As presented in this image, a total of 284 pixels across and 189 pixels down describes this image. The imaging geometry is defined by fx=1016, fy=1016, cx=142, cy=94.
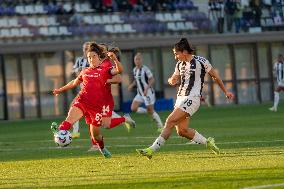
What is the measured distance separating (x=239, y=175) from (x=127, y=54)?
3685cm

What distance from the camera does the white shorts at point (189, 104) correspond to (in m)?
17.2

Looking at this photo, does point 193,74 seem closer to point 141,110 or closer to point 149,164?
point 149,164

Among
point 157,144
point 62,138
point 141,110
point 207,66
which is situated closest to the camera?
point 157,144

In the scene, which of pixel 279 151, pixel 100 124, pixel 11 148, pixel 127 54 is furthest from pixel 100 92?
pixel 127 54

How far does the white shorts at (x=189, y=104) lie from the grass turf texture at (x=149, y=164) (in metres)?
0.82

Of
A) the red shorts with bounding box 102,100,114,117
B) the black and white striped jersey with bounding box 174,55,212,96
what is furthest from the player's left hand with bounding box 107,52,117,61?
the black and white striped jersey with bounding box 174,55,212,96

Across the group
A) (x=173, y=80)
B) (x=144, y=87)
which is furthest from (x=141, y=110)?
(x=173, y=80)

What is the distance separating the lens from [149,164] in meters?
16.2

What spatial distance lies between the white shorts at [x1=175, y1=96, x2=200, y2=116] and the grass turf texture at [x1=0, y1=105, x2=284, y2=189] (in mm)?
817

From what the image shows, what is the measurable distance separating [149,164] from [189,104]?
156cm

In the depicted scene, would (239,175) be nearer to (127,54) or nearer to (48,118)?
(48,118)

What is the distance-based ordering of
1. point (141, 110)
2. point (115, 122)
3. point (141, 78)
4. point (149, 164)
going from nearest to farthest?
point (149, 164), point (115, 122), point (141, 78), point (141, 110)

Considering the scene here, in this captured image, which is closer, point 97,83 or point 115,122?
point 97,83

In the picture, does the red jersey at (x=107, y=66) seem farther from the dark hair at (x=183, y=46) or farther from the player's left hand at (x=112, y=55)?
the dark hair at (x=183, y=46)
